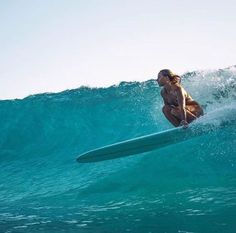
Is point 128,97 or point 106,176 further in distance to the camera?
point 128,97

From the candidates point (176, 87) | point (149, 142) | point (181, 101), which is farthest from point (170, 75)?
point (149, 142)

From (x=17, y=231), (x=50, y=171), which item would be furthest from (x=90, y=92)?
(x=17, y=231)

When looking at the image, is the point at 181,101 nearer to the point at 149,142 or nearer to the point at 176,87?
the point at 176,87

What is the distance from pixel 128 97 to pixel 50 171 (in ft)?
24.9

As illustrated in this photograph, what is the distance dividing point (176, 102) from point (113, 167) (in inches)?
160

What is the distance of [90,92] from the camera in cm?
1994

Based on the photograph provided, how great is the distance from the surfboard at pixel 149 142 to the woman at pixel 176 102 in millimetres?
191

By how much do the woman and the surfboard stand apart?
7.5 inches

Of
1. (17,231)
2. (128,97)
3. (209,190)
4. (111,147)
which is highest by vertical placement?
(128,97)

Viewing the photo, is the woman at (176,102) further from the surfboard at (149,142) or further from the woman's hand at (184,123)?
the surfboard at (149,142)

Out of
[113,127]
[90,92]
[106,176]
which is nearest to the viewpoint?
[106,176]

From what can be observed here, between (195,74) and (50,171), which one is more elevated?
(195,74)

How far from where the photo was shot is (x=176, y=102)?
Result: 6.61 metres

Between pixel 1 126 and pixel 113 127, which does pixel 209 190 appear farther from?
pixel 1 126
